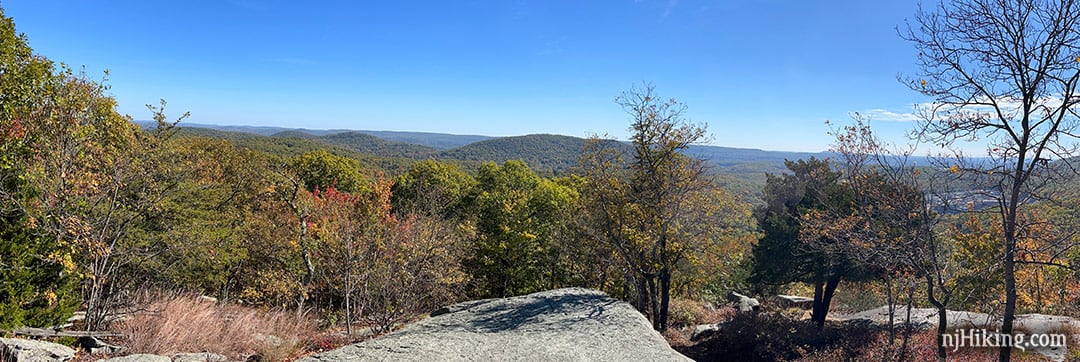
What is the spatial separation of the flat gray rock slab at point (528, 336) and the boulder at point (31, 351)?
3.21 metres

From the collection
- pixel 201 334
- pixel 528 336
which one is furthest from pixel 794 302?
pixel 201 334

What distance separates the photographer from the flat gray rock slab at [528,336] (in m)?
6.38

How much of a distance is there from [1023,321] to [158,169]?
22.4 m

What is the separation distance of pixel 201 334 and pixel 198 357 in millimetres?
1195

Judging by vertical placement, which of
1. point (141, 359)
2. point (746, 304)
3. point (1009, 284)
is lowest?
point (746, 304)

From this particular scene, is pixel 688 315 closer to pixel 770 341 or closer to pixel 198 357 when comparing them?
pixel 770 341

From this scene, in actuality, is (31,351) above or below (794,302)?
above

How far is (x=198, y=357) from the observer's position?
20.6 ft

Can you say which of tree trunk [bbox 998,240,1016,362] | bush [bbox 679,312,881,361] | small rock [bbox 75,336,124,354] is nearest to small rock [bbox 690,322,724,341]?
bush [bbox 679,312,881,361]

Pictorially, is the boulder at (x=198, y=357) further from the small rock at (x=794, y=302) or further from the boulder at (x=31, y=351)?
the small rock at (x=794, y=302)

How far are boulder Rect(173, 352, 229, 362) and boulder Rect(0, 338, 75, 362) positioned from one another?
49.7 inches

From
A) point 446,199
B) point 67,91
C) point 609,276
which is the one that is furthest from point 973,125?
point 446,199

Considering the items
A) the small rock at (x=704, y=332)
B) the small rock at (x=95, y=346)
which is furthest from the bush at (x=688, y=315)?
the small rock at (x=95, y=346)

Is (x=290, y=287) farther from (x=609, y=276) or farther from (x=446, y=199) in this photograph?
(x=446, y=199)
